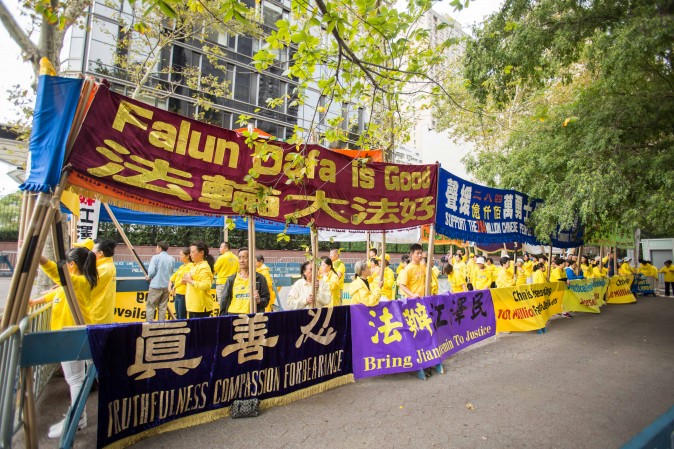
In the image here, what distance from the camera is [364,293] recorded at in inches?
218

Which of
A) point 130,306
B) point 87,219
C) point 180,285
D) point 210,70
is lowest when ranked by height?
point 130,306

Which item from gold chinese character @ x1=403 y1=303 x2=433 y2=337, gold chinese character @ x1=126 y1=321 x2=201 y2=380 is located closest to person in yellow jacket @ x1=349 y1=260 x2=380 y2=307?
gold chinese character @ x1=403 y1=303 x2=433 y2=337

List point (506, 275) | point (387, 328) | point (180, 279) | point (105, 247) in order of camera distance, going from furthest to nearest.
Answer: point (506, 275)
point (180, 279)
point (387, 328)
point (105, 247)

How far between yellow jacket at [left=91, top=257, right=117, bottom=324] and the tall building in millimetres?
16523

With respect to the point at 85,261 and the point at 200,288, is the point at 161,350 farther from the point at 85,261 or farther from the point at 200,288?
the point at 200,288

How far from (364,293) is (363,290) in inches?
1.9

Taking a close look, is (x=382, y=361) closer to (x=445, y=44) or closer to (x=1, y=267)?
(x=445, y=44)

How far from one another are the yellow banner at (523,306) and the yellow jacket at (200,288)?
5694 millimetres

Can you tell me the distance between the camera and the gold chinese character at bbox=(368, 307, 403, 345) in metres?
5.55

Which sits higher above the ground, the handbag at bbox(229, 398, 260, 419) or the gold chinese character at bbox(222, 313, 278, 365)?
the gold chinese character at bbox(222, 313, 278, 365)

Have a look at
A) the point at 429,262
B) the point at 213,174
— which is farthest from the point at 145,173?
the point at 429,262

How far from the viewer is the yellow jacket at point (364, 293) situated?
5.51 metres

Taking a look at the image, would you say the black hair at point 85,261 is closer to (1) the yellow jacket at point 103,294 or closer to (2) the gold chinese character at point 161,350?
(1) the yellow jacket at point 103,294

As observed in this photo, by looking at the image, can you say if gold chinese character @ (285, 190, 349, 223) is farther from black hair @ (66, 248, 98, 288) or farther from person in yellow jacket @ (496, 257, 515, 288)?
person in yellow jacket @ (496, 257, 515, 288)
